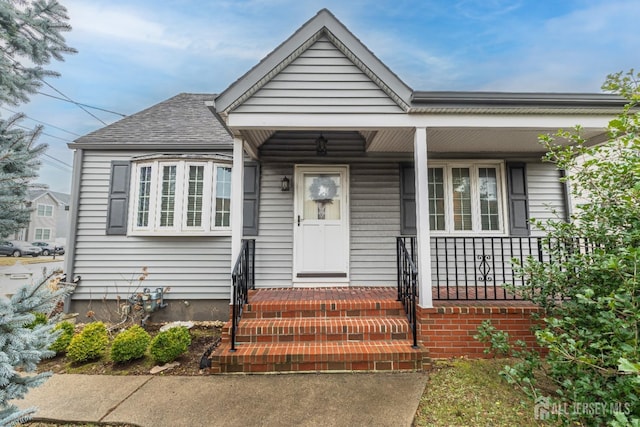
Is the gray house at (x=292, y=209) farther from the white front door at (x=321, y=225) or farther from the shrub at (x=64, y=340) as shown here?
the shrub at (x=64, y=340)

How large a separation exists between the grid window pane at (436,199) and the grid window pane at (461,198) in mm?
212

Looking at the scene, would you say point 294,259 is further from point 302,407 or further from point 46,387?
point 46,387

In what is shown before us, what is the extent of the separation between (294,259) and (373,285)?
141 cm

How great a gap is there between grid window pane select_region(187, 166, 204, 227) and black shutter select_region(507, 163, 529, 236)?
5.47 meters

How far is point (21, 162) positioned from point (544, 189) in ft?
22.4

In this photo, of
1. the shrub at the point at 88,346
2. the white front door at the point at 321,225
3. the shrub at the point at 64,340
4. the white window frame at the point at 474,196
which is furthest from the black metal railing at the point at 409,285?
the shrub at the point at 64,340

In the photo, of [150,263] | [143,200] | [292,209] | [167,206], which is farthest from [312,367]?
[143,200]

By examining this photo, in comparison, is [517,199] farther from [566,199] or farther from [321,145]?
[321,145]

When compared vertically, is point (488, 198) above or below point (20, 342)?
above

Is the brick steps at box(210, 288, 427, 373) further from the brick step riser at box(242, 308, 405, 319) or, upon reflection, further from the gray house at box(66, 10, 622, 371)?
the gray house at box(66, 10, 622, 371)

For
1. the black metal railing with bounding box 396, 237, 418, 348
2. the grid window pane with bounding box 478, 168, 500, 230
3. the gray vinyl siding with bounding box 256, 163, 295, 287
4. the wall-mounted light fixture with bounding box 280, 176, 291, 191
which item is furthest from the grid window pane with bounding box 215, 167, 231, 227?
the grid window pane with bounding box 478, 168, 500, 230

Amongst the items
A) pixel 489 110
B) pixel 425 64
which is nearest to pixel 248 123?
pixel 489 110

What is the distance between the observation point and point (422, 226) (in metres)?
3.42

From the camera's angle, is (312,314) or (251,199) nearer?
(312,314)
